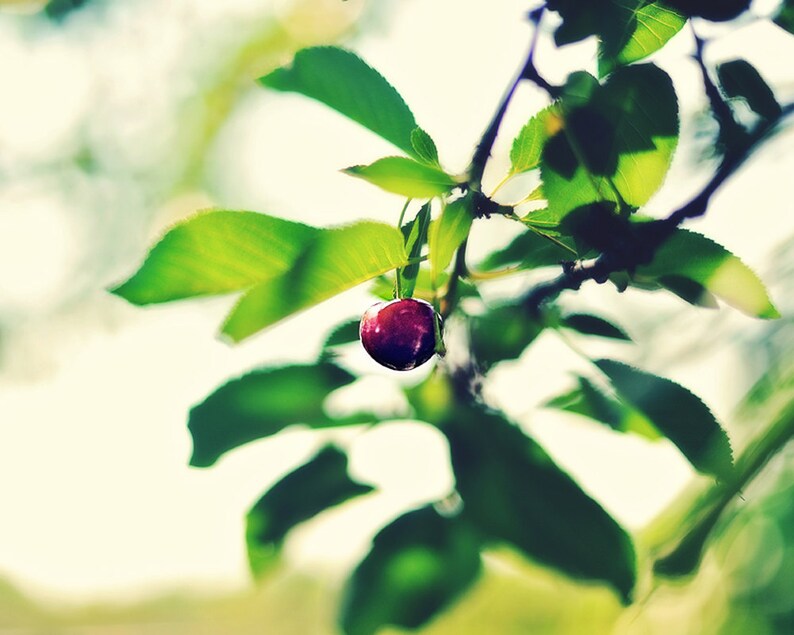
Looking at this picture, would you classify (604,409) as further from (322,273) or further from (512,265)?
(322,273)

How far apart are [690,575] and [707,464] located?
86 mm

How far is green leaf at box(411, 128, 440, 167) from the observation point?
48 centimetres

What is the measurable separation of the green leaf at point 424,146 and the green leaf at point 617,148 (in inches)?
2.7

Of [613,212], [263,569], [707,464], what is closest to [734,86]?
[613,212]

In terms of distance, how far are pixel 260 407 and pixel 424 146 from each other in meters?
0.26

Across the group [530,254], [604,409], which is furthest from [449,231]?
[604,409]

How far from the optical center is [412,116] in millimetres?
506

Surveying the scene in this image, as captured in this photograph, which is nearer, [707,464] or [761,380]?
[707,464]

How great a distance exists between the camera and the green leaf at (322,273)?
0.46 metres

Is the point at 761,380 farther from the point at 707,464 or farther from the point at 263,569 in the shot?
the point at 263,569

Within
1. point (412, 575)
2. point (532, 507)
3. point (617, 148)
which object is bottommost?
point (412, 575)

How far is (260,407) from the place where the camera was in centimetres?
62

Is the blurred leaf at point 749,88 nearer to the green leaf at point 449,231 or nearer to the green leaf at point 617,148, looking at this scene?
the green leaf at point 617,148

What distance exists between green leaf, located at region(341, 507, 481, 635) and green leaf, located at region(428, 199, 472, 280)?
28 cm
